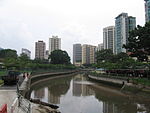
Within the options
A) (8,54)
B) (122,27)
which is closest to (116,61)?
(8,54)

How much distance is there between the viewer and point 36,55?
179875 mm

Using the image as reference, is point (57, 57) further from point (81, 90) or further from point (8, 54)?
point (81, 90)

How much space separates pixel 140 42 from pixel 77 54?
16520 centimetres

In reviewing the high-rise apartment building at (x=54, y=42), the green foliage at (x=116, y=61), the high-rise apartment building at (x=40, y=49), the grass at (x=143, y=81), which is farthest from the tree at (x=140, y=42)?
the high-rise apartment building at (x=40, y=49)

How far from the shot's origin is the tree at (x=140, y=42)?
27312 millimetres

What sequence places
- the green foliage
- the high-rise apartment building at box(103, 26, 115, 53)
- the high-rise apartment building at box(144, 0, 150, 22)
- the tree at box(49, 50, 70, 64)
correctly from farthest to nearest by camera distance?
the high-rise apartment building at box(103, 26, 115, 53)
the tree at box(49, 50, 70, 64)
the high-rise apartment building at box(144, 0, 150, 22)
the green foliage

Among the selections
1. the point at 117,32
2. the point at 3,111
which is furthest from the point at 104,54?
the point at 3,111

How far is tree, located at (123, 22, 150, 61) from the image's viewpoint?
1075 inches

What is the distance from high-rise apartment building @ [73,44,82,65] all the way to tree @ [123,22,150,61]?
515 feet

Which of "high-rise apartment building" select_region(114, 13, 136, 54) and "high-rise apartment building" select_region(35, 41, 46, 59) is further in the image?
"high-rise apartment building" select_region(35, 41, 46, 59)

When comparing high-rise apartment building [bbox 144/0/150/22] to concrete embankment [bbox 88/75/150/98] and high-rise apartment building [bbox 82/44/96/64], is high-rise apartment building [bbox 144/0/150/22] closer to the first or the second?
concrete embankment [bbox 88/75/150/98]

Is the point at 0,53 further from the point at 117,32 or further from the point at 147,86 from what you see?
the point at 147,86

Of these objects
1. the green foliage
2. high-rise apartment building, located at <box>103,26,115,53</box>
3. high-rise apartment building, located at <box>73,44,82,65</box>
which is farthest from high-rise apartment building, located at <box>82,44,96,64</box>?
the green foliage

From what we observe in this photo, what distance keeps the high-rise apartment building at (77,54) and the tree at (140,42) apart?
15686cm
